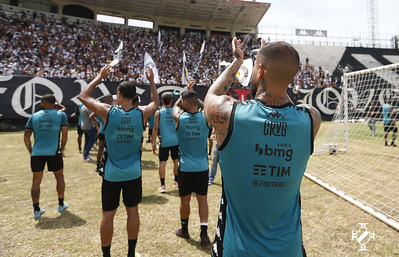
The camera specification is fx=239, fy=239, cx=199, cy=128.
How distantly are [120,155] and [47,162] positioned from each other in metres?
2.59

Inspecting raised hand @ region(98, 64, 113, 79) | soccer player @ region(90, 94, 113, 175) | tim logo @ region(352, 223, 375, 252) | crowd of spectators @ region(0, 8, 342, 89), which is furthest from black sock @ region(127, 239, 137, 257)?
crowd of spectators @ region(0, 8, 342, 89)

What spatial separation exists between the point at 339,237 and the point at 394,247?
2.47 feet

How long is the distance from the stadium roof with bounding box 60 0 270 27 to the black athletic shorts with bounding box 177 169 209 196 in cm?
3112

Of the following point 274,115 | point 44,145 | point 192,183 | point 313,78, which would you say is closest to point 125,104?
point 192,183

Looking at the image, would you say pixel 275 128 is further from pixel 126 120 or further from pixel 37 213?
pixel 37 213

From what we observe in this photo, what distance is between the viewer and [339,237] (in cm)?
405

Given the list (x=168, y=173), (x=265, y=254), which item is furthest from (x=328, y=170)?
(x=265, y=254)

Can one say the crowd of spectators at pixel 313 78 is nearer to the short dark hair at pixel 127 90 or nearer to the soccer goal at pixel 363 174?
the soccer goal at pixel 363 174

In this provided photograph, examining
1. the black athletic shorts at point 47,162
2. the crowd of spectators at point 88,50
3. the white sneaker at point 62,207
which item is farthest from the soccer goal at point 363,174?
the crowd of spectators at point 88,50

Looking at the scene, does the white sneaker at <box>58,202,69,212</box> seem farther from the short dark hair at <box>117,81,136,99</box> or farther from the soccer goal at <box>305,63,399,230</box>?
the soccer goal at <box>305,63,399,230</box>

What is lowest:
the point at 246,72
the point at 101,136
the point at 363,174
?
the point at 363,174

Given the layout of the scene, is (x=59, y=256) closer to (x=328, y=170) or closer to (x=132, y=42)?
(x=328, y=170)

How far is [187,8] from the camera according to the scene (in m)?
32.3

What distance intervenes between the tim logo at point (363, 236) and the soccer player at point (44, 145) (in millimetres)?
5651
